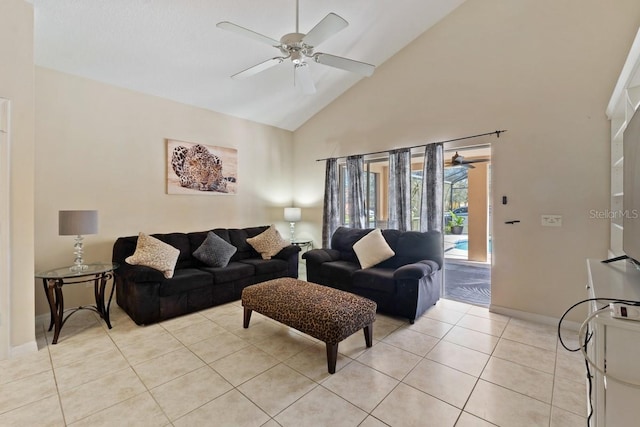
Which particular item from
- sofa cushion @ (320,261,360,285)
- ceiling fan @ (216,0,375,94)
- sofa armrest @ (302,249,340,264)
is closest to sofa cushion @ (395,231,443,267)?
sofa cushion @ (320,261,360,285)

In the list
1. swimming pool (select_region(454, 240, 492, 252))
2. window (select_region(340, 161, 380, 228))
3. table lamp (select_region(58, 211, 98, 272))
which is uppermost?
window (select_region(340, 161, 380, 228))

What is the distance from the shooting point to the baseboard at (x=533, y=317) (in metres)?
2.91

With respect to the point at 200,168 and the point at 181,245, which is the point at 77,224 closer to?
the point at 181,245

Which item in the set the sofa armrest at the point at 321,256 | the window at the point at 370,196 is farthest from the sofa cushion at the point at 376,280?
the window at the point at 370,196

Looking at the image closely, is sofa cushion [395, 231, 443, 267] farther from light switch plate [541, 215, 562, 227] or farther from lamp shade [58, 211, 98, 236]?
lamp shade [58, 211, 98, 236]

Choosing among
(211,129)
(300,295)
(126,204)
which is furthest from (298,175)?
(300,295)

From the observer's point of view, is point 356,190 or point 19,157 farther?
point 356,190

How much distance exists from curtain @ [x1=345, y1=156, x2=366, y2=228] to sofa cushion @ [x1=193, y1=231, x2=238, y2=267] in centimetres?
201

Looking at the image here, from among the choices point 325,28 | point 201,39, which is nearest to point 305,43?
point 325,28

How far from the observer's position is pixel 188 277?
3285 millimetres

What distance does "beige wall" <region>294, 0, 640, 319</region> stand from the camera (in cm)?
275

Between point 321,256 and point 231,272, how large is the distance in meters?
1.23

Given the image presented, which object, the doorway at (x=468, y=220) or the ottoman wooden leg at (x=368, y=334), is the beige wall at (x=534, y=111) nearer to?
the doorway at (x=468, y=220)

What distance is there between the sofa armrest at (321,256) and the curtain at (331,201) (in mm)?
821
